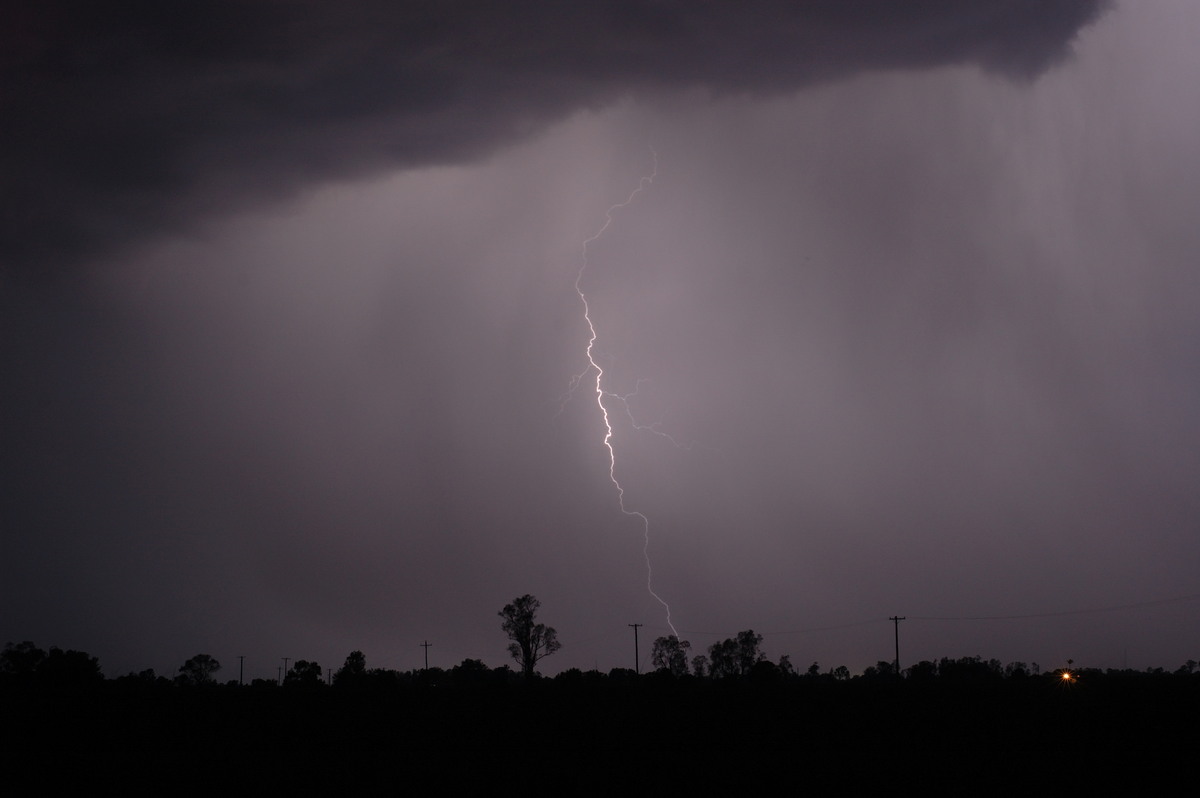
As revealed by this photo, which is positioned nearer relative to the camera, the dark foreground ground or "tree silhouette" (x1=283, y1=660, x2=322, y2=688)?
the dark foreground ground

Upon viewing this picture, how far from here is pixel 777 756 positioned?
41.7m

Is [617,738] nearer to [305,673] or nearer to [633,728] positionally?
[633,728]

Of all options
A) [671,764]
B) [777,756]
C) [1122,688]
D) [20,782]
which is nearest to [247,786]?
[20,782]

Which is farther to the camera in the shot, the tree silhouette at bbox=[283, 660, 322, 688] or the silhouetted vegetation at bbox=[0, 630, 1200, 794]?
the tree silhouette at bbox=[283, 660, 322, 688]

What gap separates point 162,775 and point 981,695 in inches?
1646

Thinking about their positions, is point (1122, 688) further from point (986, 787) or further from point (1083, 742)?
point (986, 787)

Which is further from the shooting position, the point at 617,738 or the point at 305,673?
the point at 305,673

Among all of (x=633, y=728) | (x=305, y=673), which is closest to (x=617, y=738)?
(x=633, y=728)

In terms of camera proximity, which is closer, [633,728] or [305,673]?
[633,728]

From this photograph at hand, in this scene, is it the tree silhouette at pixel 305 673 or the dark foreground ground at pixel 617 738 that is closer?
the dark foreground ground at pixel 617 738

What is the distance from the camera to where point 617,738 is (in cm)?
4938

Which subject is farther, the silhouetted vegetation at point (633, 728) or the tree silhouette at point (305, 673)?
the tree silhouette at point (305, 673)

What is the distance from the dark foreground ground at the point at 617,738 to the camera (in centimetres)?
3594

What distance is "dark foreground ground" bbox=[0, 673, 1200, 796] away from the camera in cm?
3594
